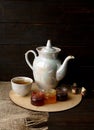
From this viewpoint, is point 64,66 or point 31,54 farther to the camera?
point 31,54

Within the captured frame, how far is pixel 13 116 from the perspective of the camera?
0.95m

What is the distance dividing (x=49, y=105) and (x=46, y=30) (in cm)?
37

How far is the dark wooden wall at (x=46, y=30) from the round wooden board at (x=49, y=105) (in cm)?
18

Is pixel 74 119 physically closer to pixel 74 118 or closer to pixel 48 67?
pixel 74 118

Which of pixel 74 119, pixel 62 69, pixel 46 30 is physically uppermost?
pixel 46 30

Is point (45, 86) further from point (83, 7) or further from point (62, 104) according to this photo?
point (83, 7)

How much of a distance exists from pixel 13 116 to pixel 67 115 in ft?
0.65

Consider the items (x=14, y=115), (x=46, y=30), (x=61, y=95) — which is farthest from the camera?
(x=46, y=30)

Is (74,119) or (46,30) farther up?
(46,30)

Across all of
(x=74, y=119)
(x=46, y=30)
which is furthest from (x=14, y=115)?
(x=46, y=30)

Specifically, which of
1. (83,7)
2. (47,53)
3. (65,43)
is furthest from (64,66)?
(83,7)

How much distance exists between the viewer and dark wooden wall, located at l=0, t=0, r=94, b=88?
1.21 metres

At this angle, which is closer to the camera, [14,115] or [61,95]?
[14,115]

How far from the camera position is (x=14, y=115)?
3.15ft
